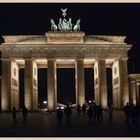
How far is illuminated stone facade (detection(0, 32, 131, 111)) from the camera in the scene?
70.2 meters

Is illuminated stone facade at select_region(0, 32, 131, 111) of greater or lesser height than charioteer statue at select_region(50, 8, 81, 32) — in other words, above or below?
below

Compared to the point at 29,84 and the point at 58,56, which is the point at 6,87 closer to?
the point at 29,84

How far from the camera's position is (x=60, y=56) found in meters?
70.6

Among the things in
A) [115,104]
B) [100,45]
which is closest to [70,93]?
[115,104]

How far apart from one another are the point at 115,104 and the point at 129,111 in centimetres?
4570

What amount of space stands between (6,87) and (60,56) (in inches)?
443

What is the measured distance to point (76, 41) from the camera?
71312 millimetres

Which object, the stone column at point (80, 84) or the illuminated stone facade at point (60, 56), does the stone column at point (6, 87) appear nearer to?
the illuminated stone facade at point (60, 56)

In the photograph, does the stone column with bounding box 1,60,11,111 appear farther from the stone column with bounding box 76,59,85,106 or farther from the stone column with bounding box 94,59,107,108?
the stone column with bounding box 94,59,107,108

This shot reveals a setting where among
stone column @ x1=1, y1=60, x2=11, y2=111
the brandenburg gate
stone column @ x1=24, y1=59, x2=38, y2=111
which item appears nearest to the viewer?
stone column @ x1=1, y1=60, x2=11, y2=111

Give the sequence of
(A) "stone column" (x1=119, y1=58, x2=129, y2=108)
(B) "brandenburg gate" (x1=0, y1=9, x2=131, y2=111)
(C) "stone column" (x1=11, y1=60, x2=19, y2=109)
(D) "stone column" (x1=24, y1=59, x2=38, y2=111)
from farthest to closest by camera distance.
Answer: (C) "stone column" (x1=11, y1=60, x2=19, y2=109)
(A) "stone column" (x1=119, y1=58, x2=129, y2=108)
(B) "brandenburg gate" (x1=0, y1=9, x2=131, y2=111)
(D) "stone column" (x1=24, y1=59, x2=38, y2=111)

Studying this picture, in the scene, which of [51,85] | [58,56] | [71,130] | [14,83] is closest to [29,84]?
[51,85]

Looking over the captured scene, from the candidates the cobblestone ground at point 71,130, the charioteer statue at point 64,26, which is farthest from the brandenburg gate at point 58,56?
the cobblestone ground at point 71,130

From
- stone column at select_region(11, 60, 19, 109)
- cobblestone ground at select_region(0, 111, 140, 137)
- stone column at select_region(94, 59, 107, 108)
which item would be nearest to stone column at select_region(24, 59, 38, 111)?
stone column at select_region(11, 60, 19, 109)
